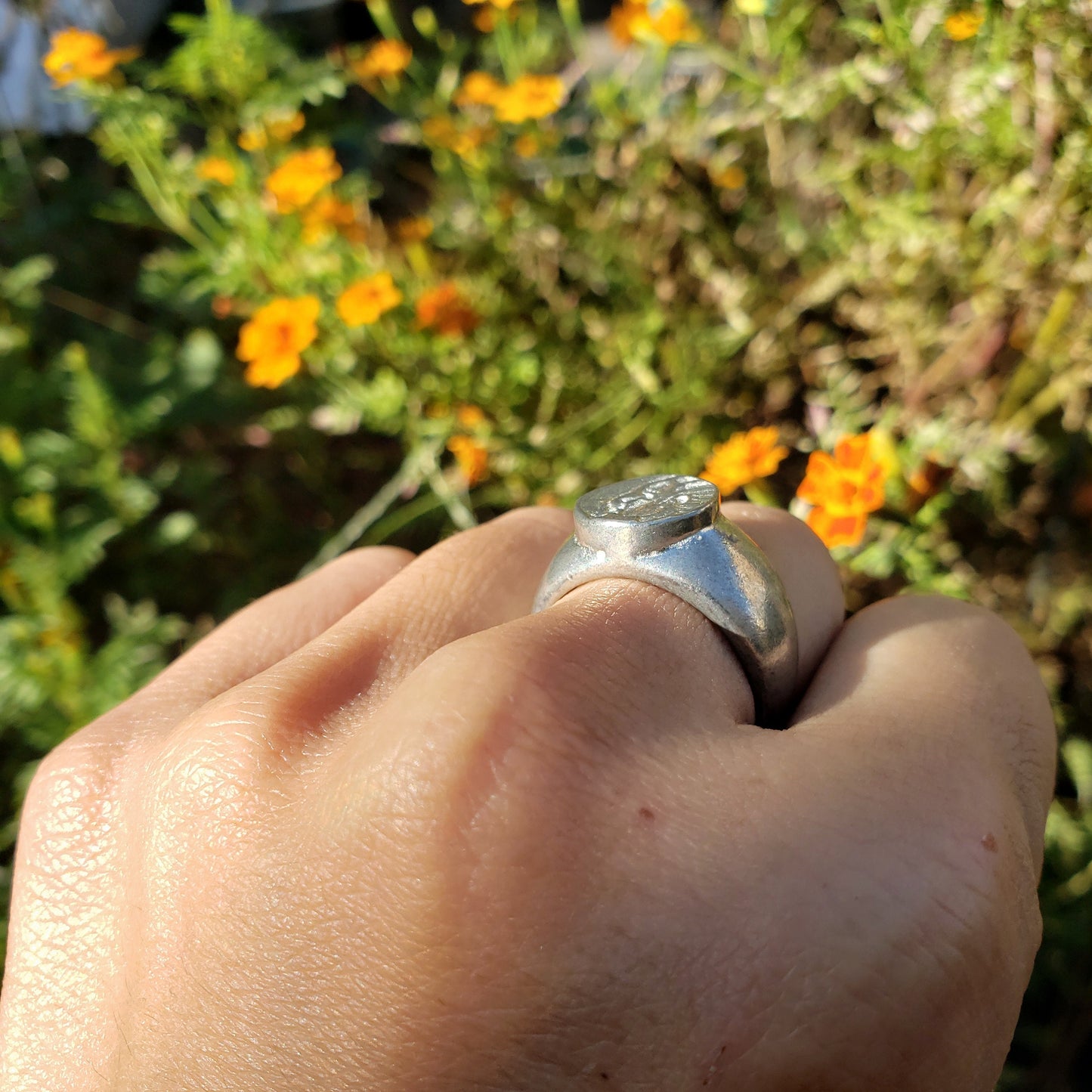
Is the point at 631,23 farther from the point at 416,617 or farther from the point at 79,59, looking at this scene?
the point at 416,617

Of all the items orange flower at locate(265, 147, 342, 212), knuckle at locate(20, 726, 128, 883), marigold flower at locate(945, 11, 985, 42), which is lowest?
knuckle at locate(20, 726, 128, 883)

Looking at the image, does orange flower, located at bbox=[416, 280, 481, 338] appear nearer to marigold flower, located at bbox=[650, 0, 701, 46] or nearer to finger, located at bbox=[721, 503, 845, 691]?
marigold flower, located at bbox=[650, 0, 701, 46]

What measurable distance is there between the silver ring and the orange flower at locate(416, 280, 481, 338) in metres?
1.40

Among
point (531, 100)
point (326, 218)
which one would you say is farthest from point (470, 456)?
point (531, 100)

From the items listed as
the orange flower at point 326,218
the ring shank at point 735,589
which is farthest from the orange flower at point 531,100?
the ring shank at point 735,589

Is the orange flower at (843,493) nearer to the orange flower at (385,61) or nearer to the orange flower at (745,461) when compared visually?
the orange flower at (745,461)

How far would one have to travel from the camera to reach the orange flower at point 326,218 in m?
2.25

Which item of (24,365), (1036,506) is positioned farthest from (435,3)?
(1036,506)

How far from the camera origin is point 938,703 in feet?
2.40

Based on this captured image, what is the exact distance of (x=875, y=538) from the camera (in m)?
1.62

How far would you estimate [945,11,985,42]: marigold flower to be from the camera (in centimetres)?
143

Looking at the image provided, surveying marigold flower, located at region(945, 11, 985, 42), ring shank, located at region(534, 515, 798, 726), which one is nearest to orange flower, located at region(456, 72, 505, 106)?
marigold flower, located at region(945, 11, 985, 42)

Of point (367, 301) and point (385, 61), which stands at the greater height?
point (385, 61)

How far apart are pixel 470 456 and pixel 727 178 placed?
3.12ft
